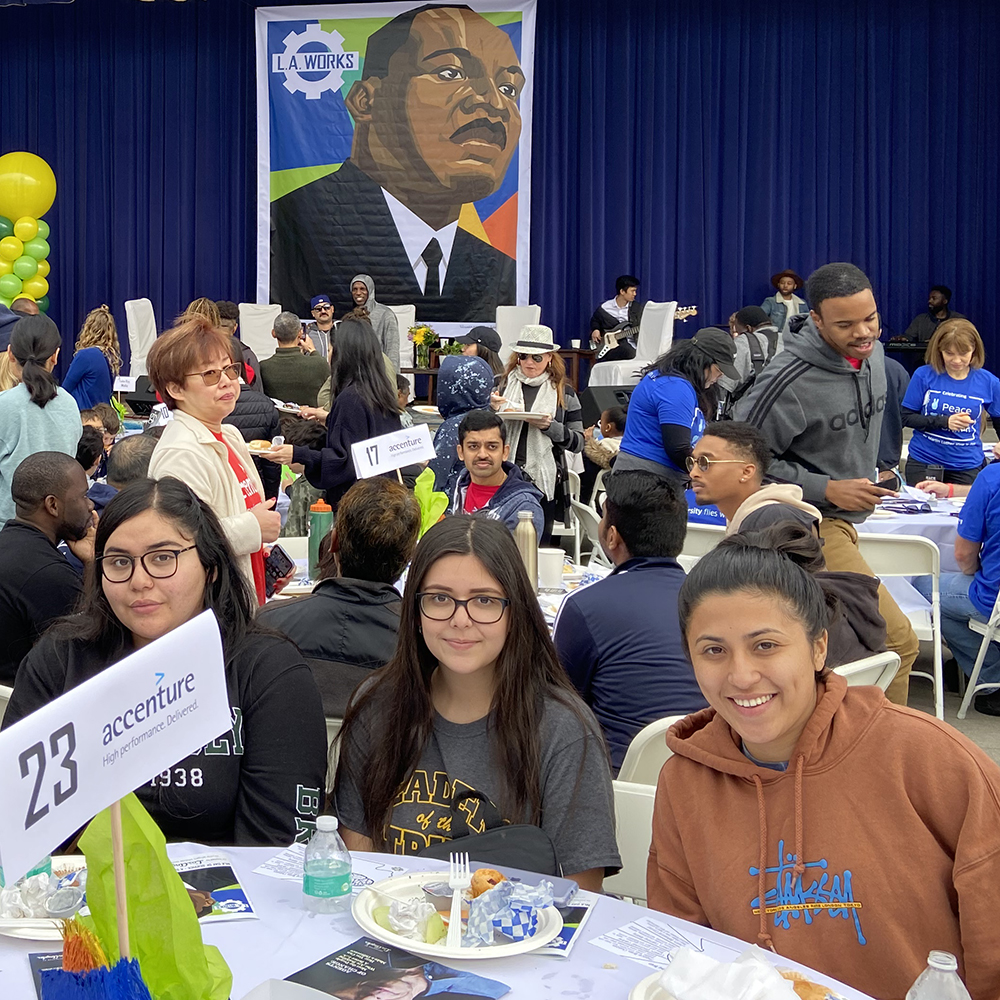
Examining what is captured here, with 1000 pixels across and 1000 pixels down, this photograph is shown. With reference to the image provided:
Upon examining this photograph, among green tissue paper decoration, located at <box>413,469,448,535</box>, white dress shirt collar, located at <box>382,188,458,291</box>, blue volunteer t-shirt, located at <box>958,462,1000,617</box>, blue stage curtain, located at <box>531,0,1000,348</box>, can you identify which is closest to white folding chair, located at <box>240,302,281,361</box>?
white dress shirt collar, located at <box>382,188,458,291</box>

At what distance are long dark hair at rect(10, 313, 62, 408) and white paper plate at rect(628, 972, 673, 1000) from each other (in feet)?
13.7

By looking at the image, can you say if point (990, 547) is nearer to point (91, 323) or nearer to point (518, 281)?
point (91, 323)

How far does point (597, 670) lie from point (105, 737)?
1.59 meters

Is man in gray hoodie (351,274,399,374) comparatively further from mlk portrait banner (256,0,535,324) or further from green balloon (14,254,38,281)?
green balloon (14,254,38,281)

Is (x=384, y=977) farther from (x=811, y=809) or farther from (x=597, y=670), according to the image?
(x=597, y=670)

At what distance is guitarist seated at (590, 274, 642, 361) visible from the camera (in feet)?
40.1

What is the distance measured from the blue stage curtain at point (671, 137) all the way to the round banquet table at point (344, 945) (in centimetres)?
1218

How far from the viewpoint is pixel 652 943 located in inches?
57.7

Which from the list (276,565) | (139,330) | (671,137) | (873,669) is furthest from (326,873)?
(671,137)

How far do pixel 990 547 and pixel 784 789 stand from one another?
10.0 ft

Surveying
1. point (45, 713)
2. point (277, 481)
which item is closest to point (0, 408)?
point (277, 481)

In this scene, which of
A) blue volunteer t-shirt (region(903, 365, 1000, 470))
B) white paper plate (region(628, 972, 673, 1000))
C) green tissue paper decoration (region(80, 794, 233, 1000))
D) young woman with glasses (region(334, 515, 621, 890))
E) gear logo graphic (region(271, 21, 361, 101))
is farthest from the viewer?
gear logo graphic (region(271, 21, 361, 101))

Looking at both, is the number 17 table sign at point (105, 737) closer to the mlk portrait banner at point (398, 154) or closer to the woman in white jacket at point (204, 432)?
the woman in white jacket at point (204, 432)

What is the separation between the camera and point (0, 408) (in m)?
4.83
